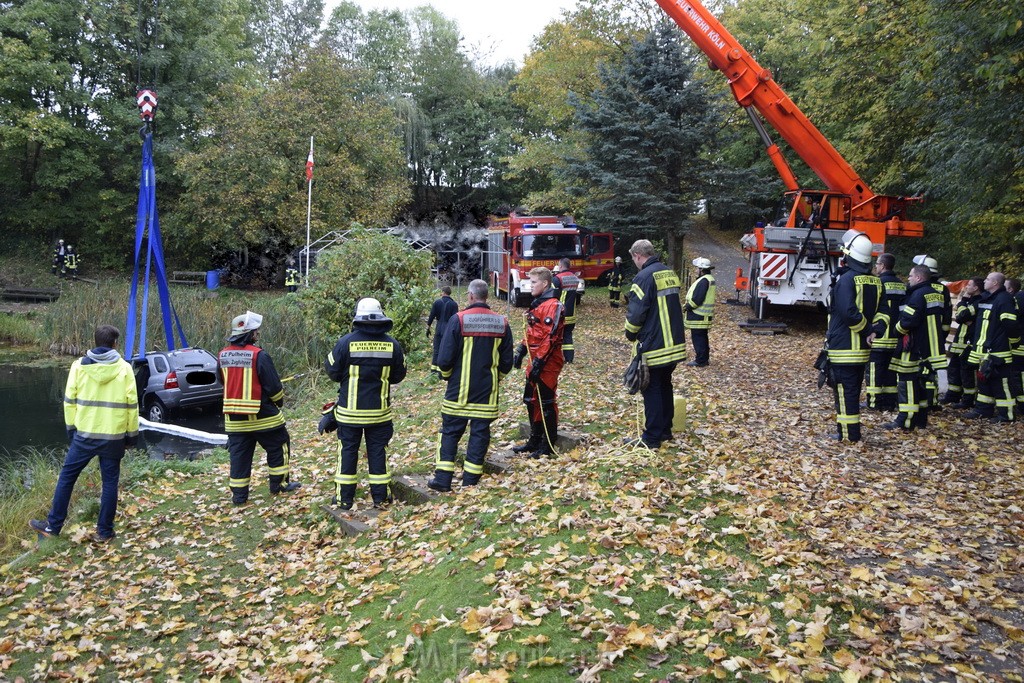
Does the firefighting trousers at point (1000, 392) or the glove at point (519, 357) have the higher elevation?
the glove at point (519, 357)

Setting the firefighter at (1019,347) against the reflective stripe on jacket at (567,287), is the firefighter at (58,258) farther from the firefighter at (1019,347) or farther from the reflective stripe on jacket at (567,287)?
the firefighter at (1019,347)

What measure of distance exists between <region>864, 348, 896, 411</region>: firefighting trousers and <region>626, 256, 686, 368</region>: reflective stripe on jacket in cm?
357

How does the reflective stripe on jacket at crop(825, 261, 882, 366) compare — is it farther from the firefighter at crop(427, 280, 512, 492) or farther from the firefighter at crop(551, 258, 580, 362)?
the firefighter at crop(551, 258, 580, 362)

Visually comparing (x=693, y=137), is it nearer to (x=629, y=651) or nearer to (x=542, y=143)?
(x=542, y=143)

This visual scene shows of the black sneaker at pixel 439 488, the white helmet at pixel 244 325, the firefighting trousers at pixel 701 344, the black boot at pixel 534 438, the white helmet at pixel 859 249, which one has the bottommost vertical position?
the black sneaker at pixel 439 488

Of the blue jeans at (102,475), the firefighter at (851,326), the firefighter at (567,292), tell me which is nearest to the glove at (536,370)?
the firefighter at (851,326)

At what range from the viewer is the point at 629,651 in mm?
4543

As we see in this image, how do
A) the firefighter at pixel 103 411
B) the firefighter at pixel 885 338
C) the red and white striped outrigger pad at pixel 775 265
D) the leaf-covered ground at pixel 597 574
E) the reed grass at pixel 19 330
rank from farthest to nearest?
the reed grass at pixel 19 330
the red and white striped outrigger pad at pixel 775 265
the firefighter at pixel 885 338
the firefighter at pixel 103 411
the leaf-covered ground at pixel 597 574

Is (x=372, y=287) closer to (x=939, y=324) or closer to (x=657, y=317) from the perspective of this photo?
(x=657, y=317)

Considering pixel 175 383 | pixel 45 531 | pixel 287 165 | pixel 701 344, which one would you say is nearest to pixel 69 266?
pixel 287 165

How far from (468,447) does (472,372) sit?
789mm

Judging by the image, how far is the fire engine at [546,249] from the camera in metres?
23.2

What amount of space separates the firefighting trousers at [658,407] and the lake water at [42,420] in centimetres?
785

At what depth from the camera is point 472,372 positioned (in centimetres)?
771
